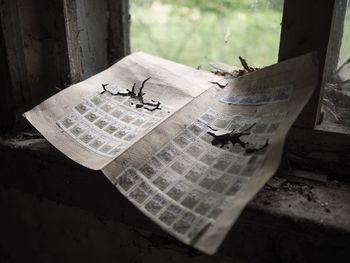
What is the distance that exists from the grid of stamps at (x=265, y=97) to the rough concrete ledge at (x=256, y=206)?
0.16 m

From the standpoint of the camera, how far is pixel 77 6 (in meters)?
1.01

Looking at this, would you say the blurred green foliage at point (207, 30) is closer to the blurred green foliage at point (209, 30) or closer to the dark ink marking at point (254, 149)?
the blurred green foliage at point (209, 30)

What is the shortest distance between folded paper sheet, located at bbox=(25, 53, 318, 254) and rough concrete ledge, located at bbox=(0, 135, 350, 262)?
87 millimetres

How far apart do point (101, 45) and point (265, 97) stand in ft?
1.79

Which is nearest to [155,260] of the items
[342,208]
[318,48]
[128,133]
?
[128,133]

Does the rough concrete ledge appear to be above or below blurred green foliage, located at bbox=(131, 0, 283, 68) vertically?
below

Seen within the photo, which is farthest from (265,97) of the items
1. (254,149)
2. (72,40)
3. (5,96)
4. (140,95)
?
(5,96)

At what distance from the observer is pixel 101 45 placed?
1.14 metres

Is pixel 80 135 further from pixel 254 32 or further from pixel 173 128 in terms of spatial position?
pixel 254 32

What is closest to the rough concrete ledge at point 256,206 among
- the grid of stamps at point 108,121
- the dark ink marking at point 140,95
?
the grid of stamps at point 108,121

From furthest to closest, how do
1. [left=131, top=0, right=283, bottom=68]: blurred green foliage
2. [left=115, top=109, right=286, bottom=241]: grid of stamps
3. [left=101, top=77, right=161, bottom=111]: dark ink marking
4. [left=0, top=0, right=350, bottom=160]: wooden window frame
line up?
[left=131, top=0, right=283, bottom=68]: blurred green foliage → [left=101, top=77, right=161, bottom=111]: dark ink marking → [left=0, top=0, right=350, bottom=160]: wooden window frame → [left=115, top=109, right=286, bottom=241]: grid of stamps

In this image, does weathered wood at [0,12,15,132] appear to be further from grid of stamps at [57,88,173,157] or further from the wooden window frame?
grid of stamps at [57,88,173,157]

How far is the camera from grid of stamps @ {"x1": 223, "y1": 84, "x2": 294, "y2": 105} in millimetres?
740

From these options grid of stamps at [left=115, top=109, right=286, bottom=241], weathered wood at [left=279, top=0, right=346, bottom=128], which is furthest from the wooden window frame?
grid of stamps at [left=115, top=109, right=286, bottom=241]
